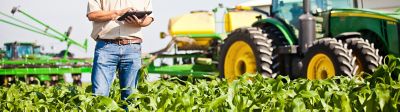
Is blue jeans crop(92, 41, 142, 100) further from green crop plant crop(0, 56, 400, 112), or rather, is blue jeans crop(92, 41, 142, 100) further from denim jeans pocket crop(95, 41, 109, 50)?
green crop plant crop(0, 56, 400, 112)

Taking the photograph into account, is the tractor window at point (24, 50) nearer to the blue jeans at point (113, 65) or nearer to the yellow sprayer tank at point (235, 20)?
the yellow sprayer tank at point (235, 20)

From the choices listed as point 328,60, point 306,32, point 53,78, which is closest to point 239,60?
point 306,32

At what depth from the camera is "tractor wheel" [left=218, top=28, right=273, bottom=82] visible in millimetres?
9562

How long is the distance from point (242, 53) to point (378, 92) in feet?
23.1

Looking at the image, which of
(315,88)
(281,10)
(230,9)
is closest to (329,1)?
(281,10)

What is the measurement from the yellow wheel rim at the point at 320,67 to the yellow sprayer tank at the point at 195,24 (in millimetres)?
→ 5747

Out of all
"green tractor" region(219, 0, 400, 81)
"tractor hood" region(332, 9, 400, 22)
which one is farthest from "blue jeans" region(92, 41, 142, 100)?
"tractor hood" region(332, 9, 400, 22)

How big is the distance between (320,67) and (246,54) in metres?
2.08

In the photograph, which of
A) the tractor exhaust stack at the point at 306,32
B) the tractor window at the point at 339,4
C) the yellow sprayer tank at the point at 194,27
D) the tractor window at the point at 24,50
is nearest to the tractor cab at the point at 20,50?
the tractor window at the point at 24,50

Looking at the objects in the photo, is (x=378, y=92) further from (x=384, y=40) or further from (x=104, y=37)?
(x=384, y=40)

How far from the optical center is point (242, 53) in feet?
34.1

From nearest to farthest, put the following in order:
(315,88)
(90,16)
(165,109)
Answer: (165,109), (315,88), (90,16)

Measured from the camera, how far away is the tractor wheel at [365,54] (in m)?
7.79

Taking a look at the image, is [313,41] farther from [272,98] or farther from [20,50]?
[20,50]
